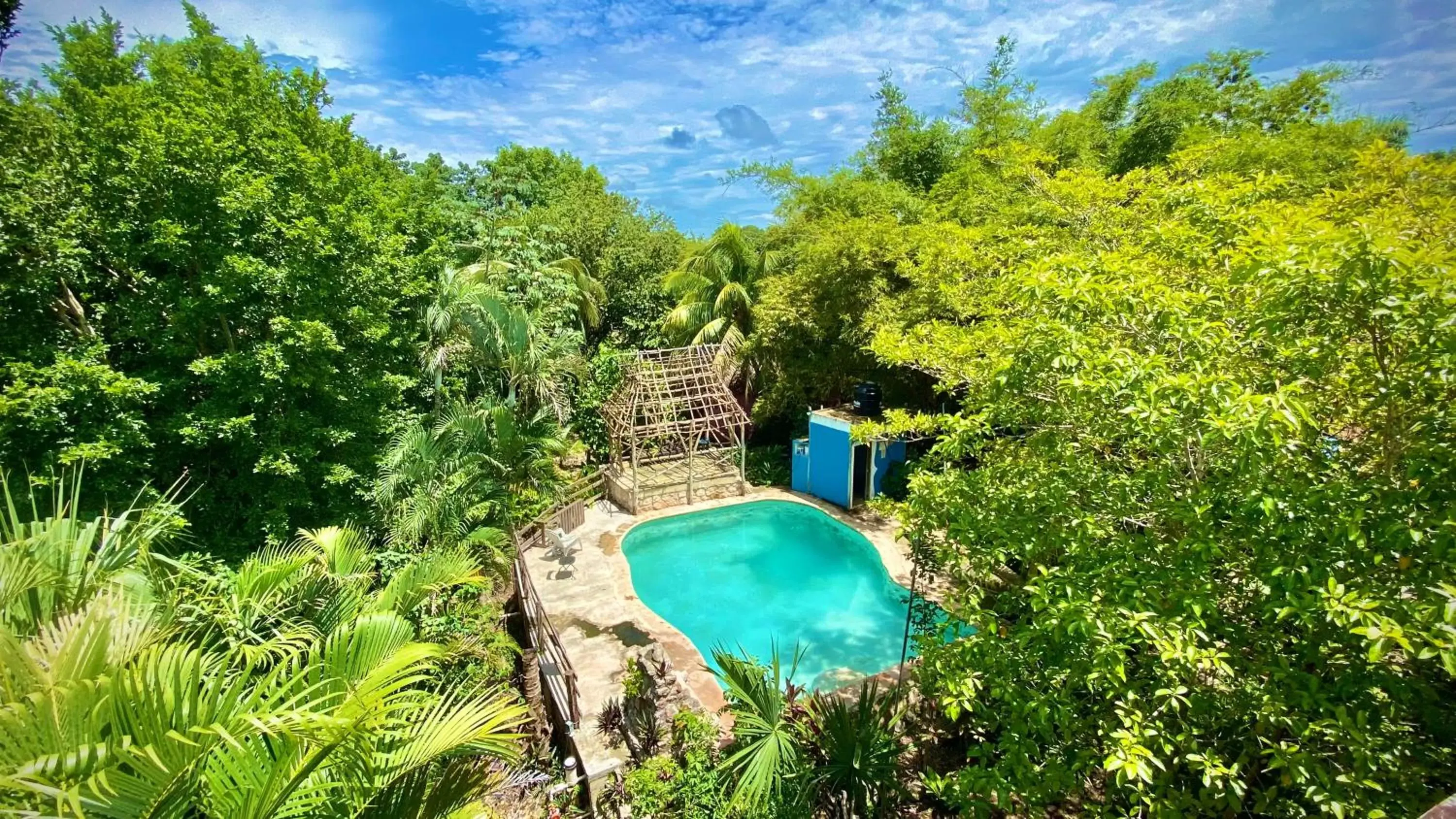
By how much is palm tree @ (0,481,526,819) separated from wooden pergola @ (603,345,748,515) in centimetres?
997

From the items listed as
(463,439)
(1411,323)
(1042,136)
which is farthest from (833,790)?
(1042,136)

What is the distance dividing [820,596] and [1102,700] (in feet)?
26.1

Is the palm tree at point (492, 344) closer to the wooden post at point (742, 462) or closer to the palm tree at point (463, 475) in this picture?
the palm tree at point (463, 475)

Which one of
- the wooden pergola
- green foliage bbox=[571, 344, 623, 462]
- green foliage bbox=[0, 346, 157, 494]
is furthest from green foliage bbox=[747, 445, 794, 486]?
green foliage bbox=[0, 346, 157, 494]

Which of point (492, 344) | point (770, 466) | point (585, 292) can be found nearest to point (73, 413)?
point (492, 344)

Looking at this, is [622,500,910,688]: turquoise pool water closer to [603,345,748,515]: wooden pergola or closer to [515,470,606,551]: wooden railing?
[603,345,748,515]: wooden pergola

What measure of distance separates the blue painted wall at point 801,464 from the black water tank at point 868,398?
183 centimetres

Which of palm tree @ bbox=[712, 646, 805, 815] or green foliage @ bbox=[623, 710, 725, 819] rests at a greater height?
Result: palm tree @ bbox=[712, 646, 805, 815]

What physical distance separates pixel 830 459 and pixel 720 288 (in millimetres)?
7610

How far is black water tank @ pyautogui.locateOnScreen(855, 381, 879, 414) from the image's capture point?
13852mm

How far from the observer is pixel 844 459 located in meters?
14.1

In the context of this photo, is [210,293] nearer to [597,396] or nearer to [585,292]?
[597,396]

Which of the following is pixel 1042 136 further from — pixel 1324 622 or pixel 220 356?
pixel 220 356

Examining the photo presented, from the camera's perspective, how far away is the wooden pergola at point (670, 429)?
14.5 metres
